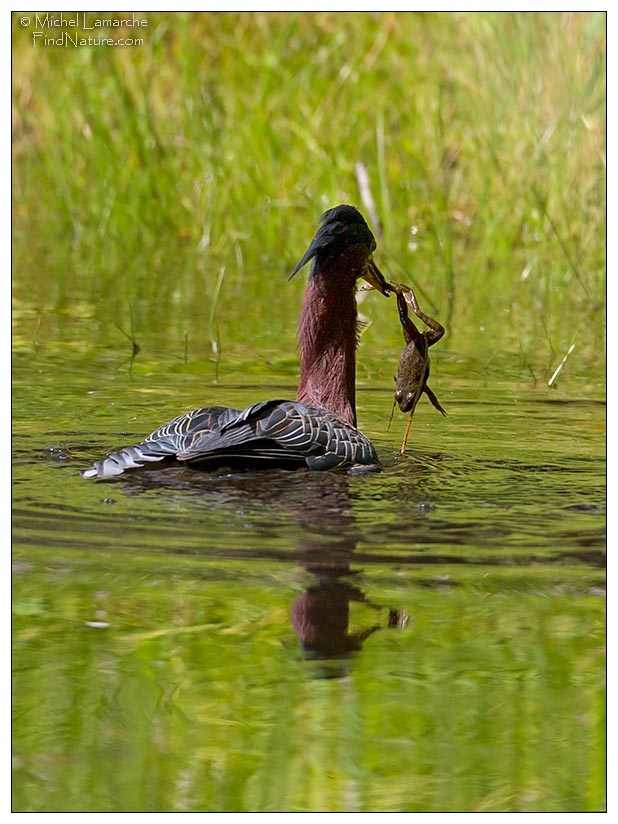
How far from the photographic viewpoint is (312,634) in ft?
15.6

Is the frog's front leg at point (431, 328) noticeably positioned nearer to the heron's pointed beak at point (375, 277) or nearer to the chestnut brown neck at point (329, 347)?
the heron's pointed beak at point (375, 277)

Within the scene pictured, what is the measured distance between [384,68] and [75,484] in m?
8.57

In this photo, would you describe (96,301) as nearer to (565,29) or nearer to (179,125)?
(179,125)

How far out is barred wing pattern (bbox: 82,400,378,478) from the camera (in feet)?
20.4

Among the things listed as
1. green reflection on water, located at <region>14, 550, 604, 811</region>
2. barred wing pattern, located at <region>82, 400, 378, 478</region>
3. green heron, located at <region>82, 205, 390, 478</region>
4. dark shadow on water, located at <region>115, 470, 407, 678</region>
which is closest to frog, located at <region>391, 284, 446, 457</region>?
green heron, located at <region>82, 205, 390, 478</region>

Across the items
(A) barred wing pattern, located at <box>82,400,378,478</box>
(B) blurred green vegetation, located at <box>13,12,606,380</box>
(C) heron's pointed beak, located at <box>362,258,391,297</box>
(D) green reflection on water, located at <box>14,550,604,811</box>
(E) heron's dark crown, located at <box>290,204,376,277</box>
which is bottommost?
(D) green reflection on water, located at <box>14,550,604,811</box>

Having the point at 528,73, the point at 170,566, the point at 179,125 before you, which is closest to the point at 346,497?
the point at 170,566

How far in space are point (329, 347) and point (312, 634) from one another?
237 cm

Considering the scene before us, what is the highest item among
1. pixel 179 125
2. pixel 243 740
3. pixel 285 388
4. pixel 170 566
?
pixel 179 125

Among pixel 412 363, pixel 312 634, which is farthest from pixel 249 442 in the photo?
pixel 312 634

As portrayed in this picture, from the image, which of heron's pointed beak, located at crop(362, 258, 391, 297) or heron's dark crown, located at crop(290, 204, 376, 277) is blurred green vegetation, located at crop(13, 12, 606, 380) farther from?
heron's dark crown, located at crop(290, 204, 376, 277)

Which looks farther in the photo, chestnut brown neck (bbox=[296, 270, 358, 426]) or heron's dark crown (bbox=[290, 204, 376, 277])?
chestnut brown neck (bbox=[296, 270, 358, 426])

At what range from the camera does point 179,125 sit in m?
13.8

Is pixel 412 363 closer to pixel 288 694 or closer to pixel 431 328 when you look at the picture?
pixel 431 328
